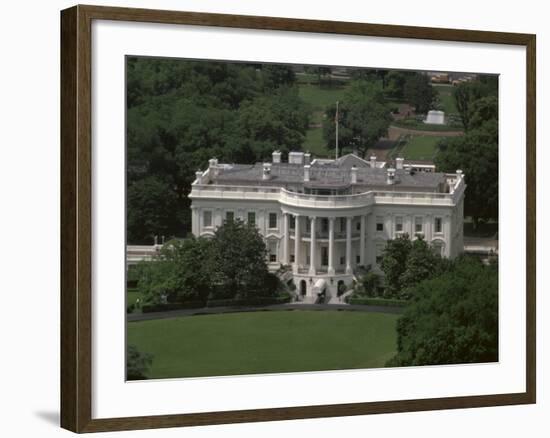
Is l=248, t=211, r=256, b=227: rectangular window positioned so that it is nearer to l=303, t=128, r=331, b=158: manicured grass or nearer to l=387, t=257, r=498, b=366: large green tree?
l=303, t=128, r=331, b=158: manicured grass

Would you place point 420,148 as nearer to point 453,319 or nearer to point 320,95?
point 320,95

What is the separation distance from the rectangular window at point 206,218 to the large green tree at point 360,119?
1.16 m

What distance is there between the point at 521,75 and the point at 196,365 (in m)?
3.72

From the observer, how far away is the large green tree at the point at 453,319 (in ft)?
36.5

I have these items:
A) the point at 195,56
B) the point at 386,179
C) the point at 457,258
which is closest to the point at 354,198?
the point at 386,179

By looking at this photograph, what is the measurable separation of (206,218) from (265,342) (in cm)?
105

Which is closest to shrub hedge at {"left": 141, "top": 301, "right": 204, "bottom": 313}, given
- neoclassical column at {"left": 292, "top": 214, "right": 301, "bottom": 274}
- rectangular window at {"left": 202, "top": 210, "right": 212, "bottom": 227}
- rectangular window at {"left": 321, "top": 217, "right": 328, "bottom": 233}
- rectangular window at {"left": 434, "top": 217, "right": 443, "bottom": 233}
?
rectangular window at {"left": 202, "top": 210, "right": 212, "bottom": 227}

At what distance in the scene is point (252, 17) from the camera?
33.8ft

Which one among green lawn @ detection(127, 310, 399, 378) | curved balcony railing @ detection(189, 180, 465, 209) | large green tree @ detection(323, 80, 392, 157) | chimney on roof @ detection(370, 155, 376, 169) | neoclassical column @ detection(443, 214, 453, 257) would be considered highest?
large green tree @ detection(323, 80, 392, 157)

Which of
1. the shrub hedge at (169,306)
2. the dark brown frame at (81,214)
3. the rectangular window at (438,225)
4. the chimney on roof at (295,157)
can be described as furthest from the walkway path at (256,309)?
the chimney on roof at (295,157)

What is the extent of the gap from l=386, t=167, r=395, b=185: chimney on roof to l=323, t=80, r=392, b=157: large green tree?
0.25 metres

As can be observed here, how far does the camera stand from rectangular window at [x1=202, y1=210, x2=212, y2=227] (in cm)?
1046

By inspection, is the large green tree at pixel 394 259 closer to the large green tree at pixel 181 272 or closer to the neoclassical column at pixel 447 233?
the neoclassical column at pixel 447 233

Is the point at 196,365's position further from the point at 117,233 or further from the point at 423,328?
the point at 423,328
